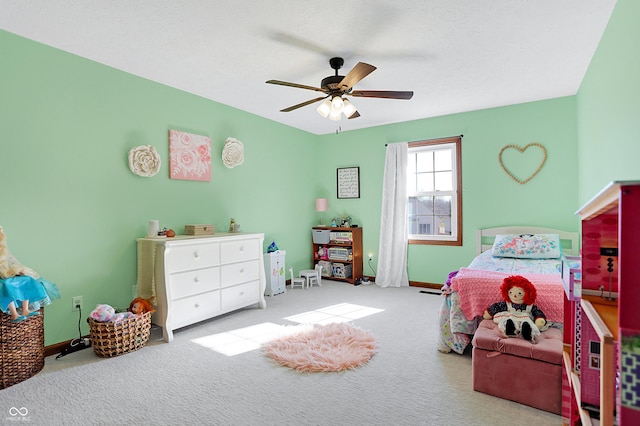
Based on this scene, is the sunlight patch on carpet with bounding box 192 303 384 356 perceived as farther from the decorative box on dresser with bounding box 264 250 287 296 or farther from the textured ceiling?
the textured ceiling

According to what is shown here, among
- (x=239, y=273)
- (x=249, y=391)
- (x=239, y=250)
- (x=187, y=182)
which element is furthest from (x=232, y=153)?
(x=249, y=391)

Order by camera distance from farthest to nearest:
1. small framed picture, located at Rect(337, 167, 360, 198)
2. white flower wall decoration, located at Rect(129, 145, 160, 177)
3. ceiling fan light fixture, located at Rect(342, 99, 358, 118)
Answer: small framed picture, located at Rect(337, 167, 360, 198) → white flower wall decoration, located at Rect(129, 145, 160, 177) → ceiling fan light fixture, located at Rect(342, 99, 358, 118)

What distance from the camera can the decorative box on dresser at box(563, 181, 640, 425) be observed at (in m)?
0.73

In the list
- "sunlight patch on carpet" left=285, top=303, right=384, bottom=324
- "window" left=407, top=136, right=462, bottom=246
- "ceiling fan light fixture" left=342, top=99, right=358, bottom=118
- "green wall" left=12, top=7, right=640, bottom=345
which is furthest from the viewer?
"window" left=407, top=136, right=462, bottom=246

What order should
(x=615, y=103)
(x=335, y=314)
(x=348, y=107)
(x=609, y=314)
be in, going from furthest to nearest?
(x=335, y=314), (x=348, y=107), (x=615, y=103), (x=609, y=314)

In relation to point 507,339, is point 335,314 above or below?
below

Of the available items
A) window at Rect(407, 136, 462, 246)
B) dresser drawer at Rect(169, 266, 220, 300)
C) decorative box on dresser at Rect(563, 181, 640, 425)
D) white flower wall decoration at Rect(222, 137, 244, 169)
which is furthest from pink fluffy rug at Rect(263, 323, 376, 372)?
window at Rect(407, 136, 462, 246)

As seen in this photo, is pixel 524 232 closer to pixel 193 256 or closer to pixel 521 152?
pixel 521 152

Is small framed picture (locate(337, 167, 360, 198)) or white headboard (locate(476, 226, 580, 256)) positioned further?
small framed picture (locate(337, 167, 360, 198))

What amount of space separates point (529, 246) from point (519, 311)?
1.85 m

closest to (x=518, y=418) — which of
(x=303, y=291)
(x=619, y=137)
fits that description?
(x=619, y=137)

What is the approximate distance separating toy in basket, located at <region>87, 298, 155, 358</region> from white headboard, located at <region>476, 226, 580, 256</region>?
413cm

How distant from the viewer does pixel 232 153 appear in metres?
4.23

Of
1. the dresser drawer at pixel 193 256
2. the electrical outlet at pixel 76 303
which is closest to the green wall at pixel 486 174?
the dresser drawer at pixel 193 256
